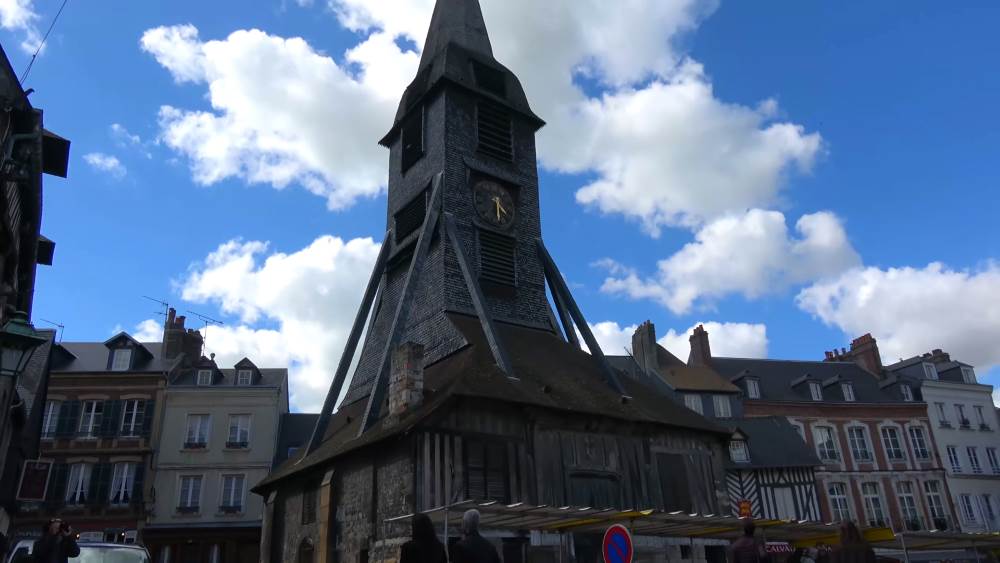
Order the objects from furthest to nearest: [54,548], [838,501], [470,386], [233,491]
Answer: [838,501], [233,491], [470,386], [54,548]

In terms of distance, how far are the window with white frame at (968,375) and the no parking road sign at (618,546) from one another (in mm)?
31310

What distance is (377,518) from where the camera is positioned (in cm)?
1286

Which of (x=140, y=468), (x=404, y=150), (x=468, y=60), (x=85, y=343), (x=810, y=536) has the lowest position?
(x=810, y=536)

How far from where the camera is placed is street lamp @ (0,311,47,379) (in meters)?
6.93

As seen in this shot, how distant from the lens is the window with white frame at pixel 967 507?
27.2m

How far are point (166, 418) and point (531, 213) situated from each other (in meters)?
14.6

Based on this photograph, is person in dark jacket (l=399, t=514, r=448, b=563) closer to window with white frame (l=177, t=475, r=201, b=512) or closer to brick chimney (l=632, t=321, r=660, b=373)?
window with white frame (l=177, t=475, r=201, b=512)

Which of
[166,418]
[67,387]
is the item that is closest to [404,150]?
[166,418]

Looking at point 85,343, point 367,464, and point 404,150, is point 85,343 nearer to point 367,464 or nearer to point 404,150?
point 404,150

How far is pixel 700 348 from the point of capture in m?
29.6

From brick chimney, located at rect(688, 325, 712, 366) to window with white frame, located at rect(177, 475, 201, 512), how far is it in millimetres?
19830

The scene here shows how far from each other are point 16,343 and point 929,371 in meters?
33.5

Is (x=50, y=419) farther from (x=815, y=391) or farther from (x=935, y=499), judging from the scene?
(x=935, y=499)

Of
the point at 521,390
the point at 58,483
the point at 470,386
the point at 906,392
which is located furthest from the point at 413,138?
the point at 906,392
